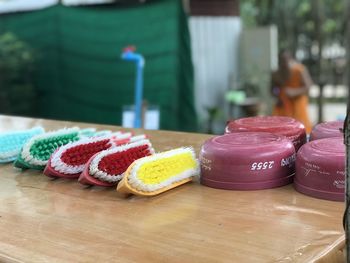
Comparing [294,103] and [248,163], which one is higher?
[248,163]

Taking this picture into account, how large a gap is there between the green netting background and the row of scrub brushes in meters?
3.10

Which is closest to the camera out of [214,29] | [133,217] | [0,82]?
[133,217]

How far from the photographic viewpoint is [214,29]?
574 cm

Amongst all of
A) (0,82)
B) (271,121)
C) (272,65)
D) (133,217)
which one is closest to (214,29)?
(272,65)

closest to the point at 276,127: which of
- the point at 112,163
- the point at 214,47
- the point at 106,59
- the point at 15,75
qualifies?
the point at 112,163

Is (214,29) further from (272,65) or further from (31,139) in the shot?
(31,139)

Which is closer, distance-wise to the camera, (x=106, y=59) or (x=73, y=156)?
(x=73, y=156)

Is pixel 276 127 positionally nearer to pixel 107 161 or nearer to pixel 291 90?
pixel 107 161

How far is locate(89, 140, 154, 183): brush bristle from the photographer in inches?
36.5

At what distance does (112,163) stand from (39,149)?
23 centimetres

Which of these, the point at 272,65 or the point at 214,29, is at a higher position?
the point at 214,29

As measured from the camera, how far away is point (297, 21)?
354 inches

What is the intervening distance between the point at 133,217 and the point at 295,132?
409mm

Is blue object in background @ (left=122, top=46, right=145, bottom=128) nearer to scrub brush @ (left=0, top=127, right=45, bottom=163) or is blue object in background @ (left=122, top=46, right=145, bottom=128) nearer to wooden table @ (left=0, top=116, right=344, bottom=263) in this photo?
scrub brush @ (left=0, top=127, right=45, bottom=163)
